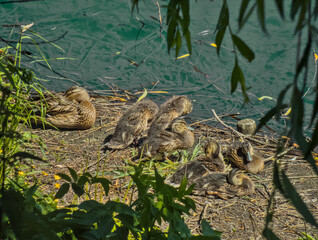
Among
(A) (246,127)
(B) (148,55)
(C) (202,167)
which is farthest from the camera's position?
(B) (148,55)

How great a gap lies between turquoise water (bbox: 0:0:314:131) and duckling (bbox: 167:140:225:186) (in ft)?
5.04

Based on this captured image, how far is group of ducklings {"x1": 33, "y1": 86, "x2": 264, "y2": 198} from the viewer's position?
3775 millimetres

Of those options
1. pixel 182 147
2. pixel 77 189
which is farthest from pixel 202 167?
pixel 77 189

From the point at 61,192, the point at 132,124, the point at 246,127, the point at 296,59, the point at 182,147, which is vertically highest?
the point at 296,59

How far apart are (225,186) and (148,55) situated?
13.0 feet

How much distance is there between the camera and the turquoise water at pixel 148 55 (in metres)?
6.36

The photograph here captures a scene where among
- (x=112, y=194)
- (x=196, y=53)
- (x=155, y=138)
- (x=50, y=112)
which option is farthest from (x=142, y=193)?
(x=196, y=53)

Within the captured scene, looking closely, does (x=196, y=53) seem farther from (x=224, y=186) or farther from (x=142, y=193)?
(x=142, y=193)

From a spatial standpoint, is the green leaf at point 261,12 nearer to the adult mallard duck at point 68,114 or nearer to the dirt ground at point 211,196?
the dirt ground at point 211,196

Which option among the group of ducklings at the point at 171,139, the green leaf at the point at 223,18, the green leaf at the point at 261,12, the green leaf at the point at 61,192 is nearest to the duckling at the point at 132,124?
the group of ducklings at the point at 171,139

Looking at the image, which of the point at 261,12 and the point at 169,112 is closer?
the point at 261,12

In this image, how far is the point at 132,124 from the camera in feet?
15.3

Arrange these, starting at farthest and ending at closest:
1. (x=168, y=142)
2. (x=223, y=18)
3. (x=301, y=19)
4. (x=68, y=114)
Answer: (x=68, y=114) → (x=168, y=142) → (x=223, y=18) → (x=301, y=19)

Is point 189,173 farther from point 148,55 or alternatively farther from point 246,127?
point 148,55
